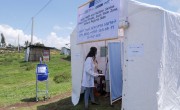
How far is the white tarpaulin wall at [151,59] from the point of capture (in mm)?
5770

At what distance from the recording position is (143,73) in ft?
19.9

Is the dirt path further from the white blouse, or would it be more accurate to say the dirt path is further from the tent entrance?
the tent entrance

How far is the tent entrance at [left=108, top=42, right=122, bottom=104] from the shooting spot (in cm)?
907

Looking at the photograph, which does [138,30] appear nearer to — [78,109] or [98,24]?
A: [98,24]

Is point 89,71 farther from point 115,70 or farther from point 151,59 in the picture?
point 151,59

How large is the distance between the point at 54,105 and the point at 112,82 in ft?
7.89

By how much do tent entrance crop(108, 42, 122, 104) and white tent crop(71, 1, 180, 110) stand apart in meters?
2.44

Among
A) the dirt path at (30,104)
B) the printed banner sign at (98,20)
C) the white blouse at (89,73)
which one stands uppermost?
the printed banner sign at (98,20)

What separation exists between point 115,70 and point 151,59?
3.54 meters

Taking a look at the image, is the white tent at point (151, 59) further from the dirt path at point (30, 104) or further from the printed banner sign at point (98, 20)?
the dirt path at point (30, 104)

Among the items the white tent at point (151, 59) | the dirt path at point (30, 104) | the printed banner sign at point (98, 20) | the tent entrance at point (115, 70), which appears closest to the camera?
the white tent at point (151, 59)

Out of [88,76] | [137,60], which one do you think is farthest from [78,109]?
[137,60]

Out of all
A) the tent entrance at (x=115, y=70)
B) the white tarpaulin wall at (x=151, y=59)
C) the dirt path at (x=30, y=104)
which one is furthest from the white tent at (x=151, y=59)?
the dirt path at (x=30, y=104)

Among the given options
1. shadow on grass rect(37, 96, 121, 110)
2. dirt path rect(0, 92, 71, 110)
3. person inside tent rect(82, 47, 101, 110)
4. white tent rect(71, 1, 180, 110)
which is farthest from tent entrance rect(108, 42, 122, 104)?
dirt path rect(0, 92, 71, 110)
